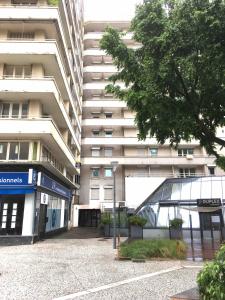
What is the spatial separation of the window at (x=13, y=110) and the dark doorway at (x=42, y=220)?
262 inches

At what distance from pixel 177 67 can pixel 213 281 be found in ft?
21.4

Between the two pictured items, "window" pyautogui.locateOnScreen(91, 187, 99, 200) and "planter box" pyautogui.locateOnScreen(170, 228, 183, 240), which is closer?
"planter box" pyautogui.locateOnScreen(170, 228, 183, 240)

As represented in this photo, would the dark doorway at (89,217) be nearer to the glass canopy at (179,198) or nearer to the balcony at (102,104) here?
the balcony at (102,104)

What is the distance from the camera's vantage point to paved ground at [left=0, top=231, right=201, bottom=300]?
7930 mm

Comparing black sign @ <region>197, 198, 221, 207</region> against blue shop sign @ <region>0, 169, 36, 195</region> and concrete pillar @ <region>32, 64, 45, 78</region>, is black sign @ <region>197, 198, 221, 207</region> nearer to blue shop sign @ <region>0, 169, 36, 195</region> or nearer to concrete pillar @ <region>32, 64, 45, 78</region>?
blue shop sign @ <region>0, 169, 36, 195</region>

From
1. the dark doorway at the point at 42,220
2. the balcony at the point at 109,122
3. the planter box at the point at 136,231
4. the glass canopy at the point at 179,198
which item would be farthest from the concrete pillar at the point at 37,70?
the balcony at the point at 109,122

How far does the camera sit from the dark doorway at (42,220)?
21.8 m

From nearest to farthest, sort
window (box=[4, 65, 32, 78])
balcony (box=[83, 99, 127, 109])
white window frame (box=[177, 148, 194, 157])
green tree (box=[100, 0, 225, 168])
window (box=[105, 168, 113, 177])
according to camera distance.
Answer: green tree (box=[100, 0, 225, 168]) → window (box=[4, 65, 32, 78]) → white window frame (box=[177, 148, 194, 157]) → window (box=[105, 168, 113, 177]) → balcony (box=[83, 99, 127, 109])

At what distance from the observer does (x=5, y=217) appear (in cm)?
1983

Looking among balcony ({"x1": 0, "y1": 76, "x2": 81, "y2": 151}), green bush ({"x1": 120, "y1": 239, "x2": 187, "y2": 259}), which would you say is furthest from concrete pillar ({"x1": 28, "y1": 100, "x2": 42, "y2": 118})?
green bush ({"x1": 120, "y1": 239, "x2": 187, "y2": 259})

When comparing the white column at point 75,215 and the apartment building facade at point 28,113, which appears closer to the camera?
the apartment building facade at point 28,113

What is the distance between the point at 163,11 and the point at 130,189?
27598 mm

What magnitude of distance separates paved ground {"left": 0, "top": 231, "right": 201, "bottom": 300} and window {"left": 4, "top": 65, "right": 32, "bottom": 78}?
13249 mm

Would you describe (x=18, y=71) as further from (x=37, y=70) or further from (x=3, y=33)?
(x=3, y=33)
